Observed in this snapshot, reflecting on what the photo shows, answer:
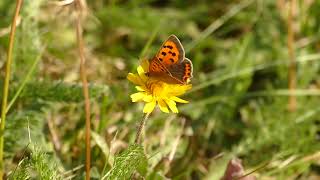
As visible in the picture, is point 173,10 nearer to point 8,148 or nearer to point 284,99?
point 284,99

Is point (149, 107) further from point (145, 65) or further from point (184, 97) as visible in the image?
point (184, 97)

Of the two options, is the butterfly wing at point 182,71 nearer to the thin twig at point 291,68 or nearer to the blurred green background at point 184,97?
the blurred green background at point 184,97

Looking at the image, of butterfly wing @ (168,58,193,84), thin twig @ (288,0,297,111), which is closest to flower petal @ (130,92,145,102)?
butterfly wing @ (168,58,193,84)

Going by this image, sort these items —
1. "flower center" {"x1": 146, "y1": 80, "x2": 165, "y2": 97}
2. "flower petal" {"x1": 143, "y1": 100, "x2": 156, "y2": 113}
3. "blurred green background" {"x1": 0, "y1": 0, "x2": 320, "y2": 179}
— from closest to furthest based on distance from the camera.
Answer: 1. "flower petal" {"x1": 143, "y1": 100, "x2": 156, "y2": 113}
2. "flower center" {"x1": 146, "y1": 80, "x2": 165, "y2": 97}
3. "blurred green background" {"x1": 0, "y1": 0, "x2": 320, "y2": 179}

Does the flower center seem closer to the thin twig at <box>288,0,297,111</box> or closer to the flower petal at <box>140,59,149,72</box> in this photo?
the flower petal at <box>140,59,149,72</box>

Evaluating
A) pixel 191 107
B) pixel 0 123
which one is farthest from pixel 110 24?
pixel 0 123

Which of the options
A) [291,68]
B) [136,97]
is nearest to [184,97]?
[291,68]

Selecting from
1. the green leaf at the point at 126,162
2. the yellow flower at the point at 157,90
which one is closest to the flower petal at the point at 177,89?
the yellow flower at the point at 157,90
